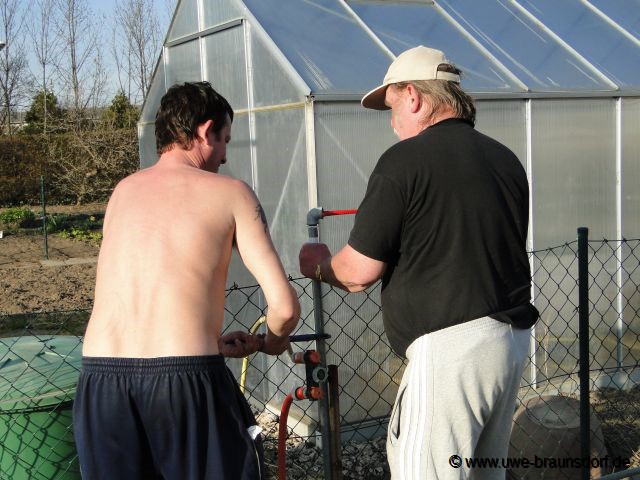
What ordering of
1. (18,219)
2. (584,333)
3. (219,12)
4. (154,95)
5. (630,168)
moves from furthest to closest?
(18,219) → (154,95) → (630,168) → (219,12) → (584,333)

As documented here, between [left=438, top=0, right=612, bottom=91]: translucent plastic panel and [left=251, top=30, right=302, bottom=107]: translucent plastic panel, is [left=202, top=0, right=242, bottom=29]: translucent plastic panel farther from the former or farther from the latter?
[left=438, top=0, right=612, bottom=91]: translucent plastic panel

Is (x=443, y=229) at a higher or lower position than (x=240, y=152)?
lower

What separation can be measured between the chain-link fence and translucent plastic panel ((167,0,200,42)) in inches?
83.1

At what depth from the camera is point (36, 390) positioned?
3.13m

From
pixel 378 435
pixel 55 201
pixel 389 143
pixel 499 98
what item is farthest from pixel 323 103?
pixel 55 201

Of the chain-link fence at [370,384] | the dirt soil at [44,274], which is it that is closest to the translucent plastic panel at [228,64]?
the chain-link fence at [370,384]

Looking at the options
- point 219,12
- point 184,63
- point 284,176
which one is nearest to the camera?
point 284,176

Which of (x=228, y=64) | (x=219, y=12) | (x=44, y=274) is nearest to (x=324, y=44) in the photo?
(x=228, y=64)

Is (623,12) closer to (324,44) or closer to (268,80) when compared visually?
(324,44)

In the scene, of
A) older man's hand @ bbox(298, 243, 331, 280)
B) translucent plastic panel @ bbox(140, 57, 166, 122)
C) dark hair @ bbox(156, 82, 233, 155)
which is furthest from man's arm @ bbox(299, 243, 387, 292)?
translucent plastic panel @ bbox(140, 57, 166, 122)

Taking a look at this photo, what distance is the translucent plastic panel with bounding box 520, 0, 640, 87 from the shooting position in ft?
21.1

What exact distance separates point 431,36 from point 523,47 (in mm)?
821

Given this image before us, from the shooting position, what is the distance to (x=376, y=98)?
9.27ft

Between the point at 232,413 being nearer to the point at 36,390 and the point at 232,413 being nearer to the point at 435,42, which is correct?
the point at 36,390
